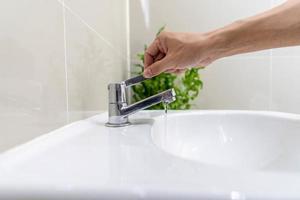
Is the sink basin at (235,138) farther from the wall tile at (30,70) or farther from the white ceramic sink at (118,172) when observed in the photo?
the wall tile at (30,70)

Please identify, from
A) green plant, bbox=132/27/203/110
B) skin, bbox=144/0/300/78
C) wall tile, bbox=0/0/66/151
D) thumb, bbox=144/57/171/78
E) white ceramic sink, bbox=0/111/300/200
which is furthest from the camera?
green plant, bbox=132/27/203/110

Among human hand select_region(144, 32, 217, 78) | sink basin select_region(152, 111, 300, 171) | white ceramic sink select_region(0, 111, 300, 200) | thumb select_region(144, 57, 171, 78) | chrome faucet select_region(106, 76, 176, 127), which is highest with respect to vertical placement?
human hand select_region(144, 32, 217, 78)

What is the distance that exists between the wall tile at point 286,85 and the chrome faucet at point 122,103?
826mm

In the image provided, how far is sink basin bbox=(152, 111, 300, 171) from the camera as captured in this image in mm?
592

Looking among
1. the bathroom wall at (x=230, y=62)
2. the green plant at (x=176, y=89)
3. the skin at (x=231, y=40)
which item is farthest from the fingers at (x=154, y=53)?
the bathroom wall at (x=230, y=62)

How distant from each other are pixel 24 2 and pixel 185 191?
0.97 feet

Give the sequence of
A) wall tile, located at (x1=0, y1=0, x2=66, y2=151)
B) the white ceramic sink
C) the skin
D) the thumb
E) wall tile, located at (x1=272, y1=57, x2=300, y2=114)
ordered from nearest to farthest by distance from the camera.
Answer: the white ceramic sink < wall tile, located at (x1=0, y1=0, x2=66, y2=151) < the skin < the thumb < wall tile, located at (x1=272, y1=57, x2=300, y2=114)

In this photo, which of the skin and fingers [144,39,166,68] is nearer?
the skin

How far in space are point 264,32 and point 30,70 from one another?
35cm

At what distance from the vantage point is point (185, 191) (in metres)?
0.19

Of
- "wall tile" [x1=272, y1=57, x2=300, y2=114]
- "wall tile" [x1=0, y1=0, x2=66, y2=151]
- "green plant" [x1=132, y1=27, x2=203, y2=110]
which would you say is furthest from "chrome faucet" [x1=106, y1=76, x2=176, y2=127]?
"wall tile" [x1=272, y1=57, x2=300, y2=114]

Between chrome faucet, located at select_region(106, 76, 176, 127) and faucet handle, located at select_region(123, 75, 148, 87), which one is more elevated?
faucet handle, located at select_region(123, 75, 148, 87)

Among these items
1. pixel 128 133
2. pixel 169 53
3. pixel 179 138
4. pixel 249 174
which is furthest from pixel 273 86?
pixel 249 174

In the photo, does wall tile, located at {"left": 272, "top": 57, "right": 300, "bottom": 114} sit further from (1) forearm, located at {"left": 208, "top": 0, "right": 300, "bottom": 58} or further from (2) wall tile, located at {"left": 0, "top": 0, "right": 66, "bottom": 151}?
(2) wall tile, located at {"left": 0, "top": 0, "right": 66, "bottom": 151}
